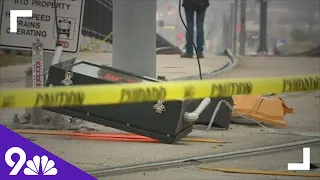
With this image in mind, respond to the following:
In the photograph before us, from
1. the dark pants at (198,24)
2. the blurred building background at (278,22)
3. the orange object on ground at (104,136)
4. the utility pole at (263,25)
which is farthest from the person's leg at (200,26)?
the utility pole at (263,25)

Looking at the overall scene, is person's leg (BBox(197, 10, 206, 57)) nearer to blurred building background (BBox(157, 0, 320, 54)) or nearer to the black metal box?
blurred building background (BBox(157, 0, 320, 54))

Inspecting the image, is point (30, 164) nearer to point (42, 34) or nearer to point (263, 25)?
point (42, 34)

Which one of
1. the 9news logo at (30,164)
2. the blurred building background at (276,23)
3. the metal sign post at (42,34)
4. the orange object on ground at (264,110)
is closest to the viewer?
the 9news logo at (30,164)

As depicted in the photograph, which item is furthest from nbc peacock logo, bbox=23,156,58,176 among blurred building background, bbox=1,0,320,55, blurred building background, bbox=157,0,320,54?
blurred building background, bbox=157,0,320,54

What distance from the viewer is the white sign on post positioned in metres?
6.89

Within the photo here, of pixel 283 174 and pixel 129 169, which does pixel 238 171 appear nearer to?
pixel 283 174

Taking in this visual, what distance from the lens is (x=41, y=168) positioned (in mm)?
4156

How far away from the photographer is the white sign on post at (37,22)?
689 cm

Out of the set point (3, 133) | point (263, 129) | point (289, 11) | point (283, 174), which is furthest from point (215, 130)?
point (289, 11)

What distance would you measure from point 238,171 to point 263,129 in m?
2.39

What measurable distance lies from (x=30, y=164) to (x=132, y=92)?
3.24ft

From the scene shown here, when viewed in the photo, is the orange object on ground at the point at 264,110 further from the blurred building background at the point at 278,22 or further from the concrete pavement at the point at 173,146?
the blurred building background at the point at 278,22

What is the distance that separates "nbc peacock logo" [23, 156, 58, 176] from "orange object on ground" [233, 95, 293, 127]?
12.9 ft

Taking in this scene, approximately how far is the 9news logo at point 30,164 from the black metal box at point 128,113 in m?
2.05
